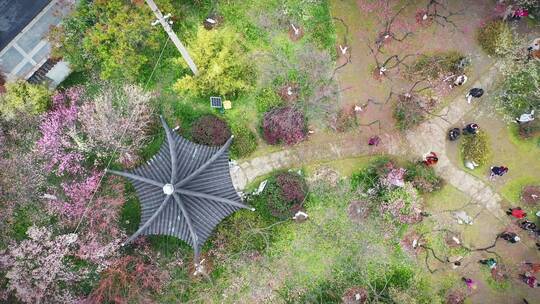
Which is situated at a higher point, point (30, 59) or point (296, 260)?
point (30, 59)

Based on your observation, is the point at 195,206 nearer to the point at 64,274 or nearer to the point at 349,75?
the point at 64,274

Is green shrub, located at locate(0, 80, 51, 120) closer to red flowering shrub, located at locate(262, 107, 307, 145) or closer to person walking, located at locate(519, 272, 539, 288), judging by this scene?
red flowering shrub, located at locate(262, 107, 307, 145)

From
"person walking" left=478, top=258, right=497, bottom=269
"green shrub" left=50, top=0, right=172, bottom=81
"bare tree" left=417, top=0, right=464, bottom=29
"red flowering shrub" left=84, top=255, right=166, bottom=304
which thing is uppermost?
"green shrub" left=50, top=0, right=172, bottom=81

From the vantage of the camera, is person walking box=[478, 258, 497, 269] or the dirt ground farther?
the dirt ground

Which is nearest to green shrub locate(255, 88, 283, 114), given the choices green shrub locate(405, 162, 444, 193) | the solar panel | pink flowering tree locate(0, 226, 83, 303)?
the solar panel

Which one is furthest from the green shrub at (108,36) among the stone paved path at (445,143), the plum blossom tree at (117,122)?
the stone paved path at (445,143)

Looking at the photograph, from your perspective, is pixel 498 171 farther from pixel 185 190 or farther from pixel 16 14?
pixel 16 14

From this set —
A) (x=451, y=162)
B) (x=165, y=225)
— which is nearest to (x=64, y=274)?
(x=165, y=225)
